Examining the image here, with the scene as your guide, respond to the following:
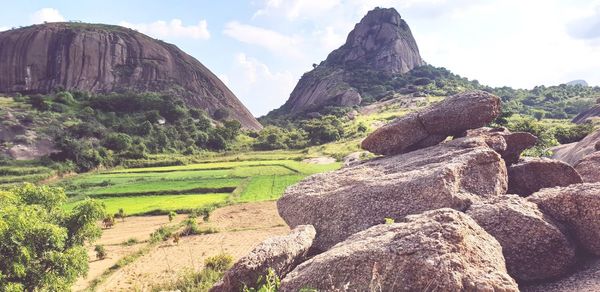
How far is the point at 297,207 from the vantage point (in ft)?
43.9

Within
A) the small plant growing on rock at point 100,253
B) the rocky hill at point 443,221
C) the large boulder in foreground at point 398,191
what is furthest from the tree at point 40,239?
the small plant growing on rock at point 100,253

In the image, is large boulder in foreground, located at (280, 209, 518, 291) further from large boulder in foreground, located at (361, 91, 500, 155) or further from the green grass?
the green grass

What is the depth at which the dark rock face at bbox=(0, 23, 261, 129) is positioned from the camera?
10819cm

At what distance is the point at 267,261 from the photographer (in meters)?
10.0

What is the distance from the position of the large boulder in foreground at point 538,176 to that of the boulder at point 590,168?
1.05 metres

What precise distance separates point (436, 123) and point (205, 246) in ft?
64.8

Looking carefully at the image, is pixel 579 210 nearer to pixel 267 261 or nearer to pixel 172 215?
pixel 267 261

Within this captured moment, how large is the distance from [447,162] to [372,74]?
170530 mm

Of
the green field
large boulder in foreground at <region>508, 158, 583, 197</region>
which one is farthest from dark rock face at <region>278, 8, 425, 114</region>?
large boulder in foreground at <region>508, 158, 583, 197</region>

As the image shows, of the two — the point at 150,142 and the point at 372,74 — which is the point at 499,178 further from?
the point at 372,74

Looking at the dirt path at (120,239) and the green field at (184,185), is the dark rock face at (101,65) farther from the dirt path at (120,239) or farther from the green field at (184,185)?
the dirt path at (120,239)

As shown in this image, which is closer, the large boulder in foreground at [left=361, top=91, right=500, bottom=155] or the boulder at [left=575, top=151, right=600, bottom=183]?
the boulder at [left=575, top=151, right=600, bottom=183]

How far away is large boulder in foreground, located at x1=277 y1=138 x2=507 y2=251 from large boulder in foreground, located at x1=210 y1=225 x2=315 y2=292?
1101mm

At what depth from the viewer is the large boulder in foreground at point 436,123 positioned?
1462cm
